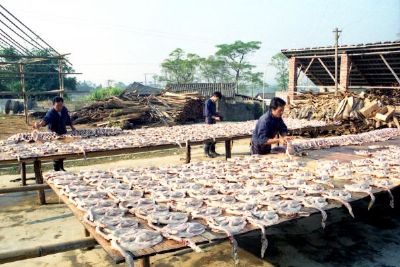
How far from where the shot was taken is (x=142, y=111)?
2088cm

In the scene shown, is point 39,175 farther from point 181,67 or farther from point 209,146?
point 181,67

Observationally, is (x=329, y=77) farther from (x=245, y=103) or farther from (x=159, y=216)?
(x=159, y=216)

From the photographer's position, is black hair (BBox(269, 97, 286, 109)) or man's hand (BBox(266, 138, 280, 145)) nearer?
man's hand (BBox(266, 138, 280, 145))

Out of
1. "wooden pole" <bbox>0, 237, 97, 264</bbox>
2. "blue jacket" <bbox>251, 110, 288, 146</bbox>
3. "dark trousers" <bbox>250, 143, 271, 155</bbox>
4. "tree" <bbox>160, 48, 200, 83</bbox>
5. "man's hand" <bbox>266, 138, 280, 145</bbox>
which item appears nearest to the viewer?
"wooden pole" <bbox>0, 237, 97, 264</bbox>

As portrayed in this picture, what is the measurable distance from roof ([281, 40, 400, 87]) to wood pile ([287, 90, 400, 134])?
1692 mm

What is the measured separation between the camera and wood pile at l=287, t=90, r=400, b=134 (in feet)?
40.0

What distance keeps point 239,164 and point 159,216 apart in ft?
8.45

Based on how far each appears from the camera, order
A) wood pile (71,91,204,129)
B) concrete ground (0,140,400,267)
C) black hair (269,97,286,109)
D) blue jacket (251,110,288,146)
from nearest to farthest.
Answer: concrete ground (0,140,400,267), black hair (269,97,286,109), blue jacket (251,110,288,146), wood pile (71,91,204,129)

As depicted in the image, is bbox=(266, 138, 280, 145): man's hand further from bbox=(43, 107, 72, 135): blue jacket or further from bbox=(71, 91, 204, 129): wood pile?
bbox=(71, 91, 204, 129): wood pile

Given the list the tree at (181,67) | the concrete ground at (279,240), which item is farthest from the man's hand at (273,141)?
the tree at (181,67)

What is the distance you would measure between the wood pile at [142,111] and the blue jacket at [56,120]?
35.5 ft

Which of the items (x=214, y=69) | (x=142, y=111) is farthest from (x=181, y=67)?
(x=142, y=111)

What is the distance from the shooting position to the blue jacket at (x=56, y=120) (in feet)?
26.9

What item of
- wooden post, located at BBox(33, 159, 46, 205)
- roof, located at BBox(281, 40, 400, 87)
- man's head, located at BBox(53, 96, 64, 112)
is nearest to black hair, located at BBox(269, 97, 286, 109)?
wooden post, located at BBox(33, 159, 46, 205)
